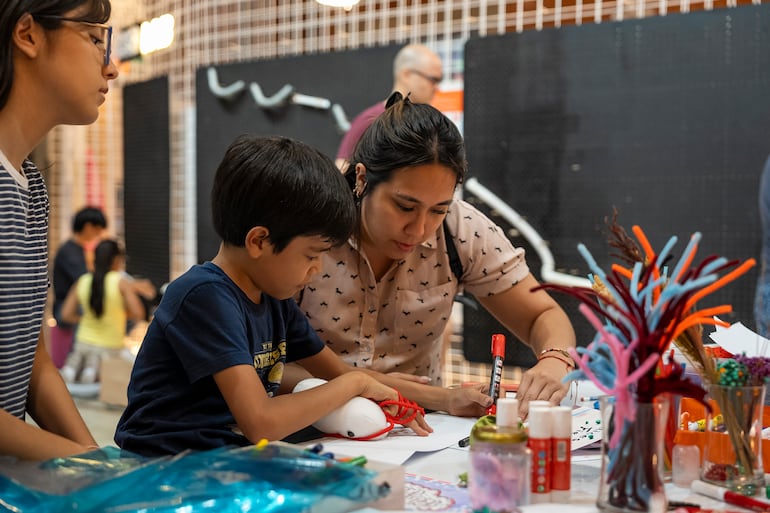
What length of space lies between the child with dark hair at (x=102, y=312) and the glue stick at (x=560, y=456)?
443 cm

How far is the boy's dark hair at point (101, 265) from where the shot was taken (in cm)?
525

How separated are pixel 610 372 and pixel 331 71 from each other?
3.40 m

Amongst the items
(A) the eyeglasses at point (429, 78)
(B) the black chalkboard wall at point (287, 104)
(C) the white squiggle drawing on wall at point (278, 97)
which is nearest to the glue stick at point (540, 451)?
(A) the eyeglasses at point (429, 78)

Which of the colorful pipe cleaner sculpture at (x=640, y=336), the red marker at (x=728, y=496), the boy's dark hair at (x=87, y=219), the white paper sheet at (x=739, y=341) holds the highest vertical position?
the boy's dark hair at (x=87, y=219)

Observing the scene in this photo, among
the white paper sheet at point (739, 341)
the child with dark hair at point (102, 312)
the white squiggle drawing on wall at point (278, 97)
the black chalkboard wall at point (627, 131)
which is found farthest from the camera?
the child with dark hair at point (102, 312)

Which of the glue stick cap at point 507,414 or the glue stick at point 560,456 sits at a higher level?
the glue stick cap at point 507,414

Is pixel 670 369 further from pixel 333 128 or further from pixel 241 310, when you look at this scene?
pixel 333 128

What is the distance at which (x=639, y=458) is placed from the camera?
1009 mm

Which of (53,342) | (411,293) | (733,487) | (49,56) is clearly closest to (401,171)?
(411,293)

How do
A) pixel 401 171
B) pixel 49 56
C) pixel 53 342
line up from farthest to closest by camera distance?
pixel 53 342 → pixel 401 171 → pixel 49 56

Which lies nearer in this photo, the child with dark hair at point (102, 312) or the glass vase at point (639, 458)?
the glass vase at point (639, 458)

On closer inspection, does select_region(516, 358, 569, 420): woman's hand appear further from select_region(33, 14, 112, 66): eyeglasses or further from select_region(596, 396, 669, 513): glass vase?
select_region(33, 14, 112, 66): eyeglasses

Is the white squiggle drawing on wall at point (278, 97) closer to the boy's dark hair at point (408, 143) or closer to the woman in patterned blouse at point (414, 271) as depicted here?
the woman in patterned blouse at point (414, 271)

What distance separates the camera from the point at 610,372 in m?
1.03
